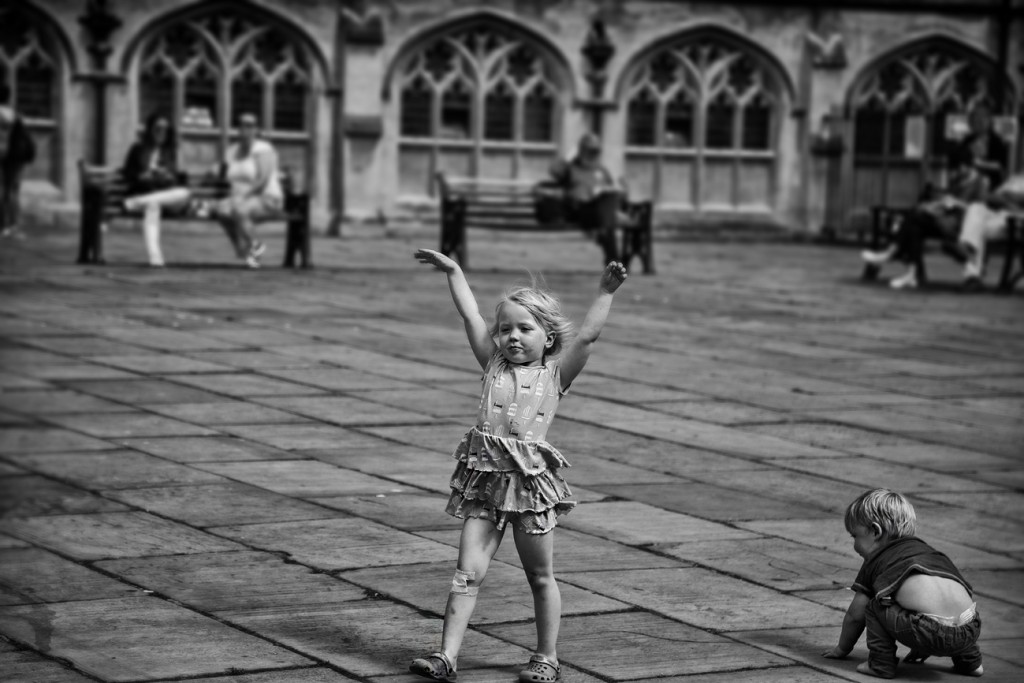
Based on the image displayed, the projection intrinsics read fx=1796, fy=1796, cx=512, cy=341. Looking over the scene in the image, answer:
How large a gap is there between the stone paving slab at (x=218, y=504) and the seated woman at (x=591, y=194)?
11.2 meters

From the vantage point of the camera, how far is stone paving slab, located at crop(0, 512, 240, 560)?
6.08m

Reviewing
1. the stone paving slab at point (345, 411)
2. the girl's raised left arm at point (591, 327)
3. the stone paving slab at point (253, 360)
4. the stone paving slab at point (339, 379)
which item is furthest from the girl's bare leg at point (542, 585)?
the stone paving slab at point (253, 360)

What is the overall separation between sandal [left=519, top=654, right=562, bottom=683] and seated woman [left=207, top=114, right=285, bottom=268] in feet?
40.8

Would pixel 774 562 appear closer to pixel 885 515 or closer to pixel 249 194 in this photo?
pixel 885 515

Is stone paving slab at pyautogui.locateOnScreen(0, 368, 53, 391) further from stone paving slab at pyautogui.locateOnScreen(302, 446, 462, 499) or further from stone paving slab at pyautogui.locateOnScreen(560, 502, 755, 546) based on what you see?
stone paving slab at pyautogui.locateOnScreen(560, 502, 755, 546)

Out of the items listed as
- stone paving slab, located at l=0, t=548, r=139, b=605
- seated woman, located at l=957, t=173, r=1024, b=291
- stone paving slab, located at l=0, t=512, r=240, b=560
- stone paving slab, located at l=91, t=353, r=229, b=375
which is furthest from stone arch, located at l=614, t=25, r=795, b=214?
stone paving slab, located at l=0, t=548, r=139, b=605

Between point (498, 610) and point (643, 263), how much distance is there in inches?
506

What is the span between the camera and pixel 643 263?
18219 millimetres

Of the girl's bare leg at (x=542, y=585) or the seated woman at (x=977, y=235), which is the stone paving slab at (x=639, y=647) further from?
the seated woman at (x=977, y=235)

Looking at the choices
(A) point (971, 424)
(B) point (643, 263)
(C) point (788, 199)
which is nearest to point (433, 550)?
(A) point (971, 424)

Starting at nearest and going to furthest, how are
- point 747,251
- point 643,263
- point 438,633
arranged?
point 438,633
point 643,263
point 747,251

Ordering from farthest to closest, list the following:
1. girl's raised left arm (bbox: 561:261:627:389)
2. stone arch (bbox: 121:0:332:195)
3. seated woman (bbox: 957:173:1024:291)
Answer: stone arch (bbox: 121:0:332:195) → seated woman (bbox: 957:173:1024:291) → girl's raised left arm (bbox: 561:261:627:389)

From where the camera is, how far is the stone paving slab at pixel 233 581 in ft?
18.0

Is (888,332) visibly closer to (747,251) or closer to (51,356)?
(51,356)
